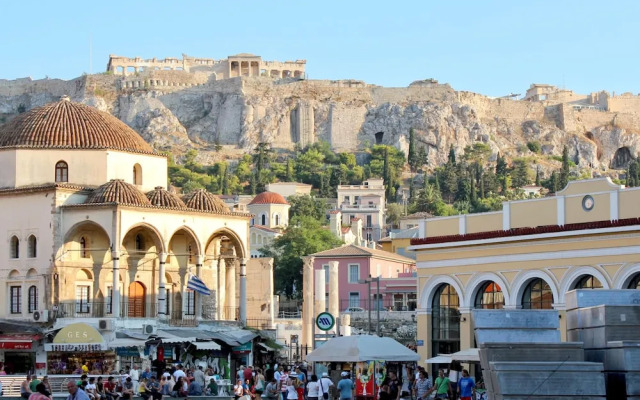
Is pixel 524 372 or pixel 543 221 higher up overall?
pixel 543 221

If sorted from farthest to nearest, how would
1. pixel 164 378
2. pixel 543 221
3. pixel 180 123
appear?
pixel 180 123 < pixel 543 221 < pixel 164 378

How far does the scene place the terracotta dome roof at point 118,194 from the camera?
52062mm

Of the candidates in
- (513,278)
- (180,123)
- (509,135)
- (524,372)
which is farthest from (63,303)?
(509,135)

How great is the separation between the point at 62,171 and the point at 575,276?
23.7 m

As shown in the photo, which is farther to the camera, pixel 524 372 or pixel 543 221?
pixel 543 221

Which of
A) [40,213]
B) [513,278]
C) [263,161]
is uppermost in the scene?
[263,161]

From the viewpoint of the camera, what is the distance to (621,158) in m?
174

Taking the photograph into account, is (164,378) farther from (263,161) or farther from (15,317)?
(263,161)

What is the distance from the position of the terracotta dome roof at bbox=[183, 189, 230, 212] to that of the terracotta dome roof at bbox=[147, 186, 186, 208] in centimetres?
117

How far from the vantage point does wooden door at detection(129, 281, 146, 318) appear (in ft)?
180

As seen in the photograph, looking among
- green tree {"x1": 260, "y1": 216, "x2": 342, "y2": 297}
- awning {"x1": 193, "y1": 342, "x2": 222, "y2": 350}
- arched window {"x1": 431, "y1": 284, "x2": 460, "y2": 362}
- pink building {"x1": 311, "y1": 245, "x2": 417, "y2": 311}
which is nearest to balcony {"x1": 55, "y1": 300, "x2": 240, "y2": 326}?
awning {"x1": 193, "y1": 342, "x2": 222, "y2": 350}

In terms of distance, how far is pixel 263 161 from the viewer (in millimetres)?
154750

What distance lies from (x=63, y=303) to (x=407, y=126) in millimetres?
116900

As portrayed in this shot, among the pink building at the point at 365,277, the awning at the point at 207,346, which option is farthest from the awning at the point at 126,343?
the pink building at the point at 365,277
